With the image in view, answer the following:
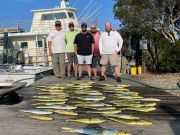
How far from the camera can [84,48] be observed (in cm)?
1330

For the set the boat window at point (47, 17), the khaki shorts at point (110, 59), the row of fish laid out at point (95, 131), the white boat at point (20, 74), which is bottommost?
the row of fish laid out at point (95, 131)

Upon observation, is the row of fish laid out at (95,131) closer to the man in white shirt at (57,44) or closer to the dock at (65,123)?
the dock at (65,123)

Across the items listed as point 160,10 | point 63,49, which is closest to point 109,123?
point 63,49

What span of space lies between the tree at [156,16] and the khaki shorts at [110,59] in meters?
9.27

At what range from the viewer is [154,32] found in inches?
816

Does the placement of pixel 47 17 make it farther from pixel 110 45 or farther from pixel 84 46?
pixel 110 45

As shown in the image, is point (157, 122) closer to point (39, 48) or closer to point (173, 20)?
point (173, 20)

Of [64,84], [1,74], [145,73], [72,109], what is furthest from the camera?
[145,73]

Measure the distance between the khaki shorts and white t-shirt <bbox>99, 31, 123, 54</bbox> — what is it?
11cm

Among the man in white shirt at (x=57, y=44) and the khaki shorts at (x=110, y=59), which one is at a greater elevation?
the man in white shirt at (x=57, y=44)

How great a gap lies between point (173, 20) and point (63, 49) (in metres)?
11.2

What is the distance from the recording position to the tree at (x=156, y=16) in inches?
899

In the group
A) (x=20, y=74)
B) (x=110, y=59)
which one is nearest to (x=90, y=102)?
(x=110, y=59)

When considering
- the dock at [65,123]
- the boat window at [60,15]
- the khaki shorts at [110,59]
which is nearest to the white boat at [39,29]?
the boat window at [60,15]
